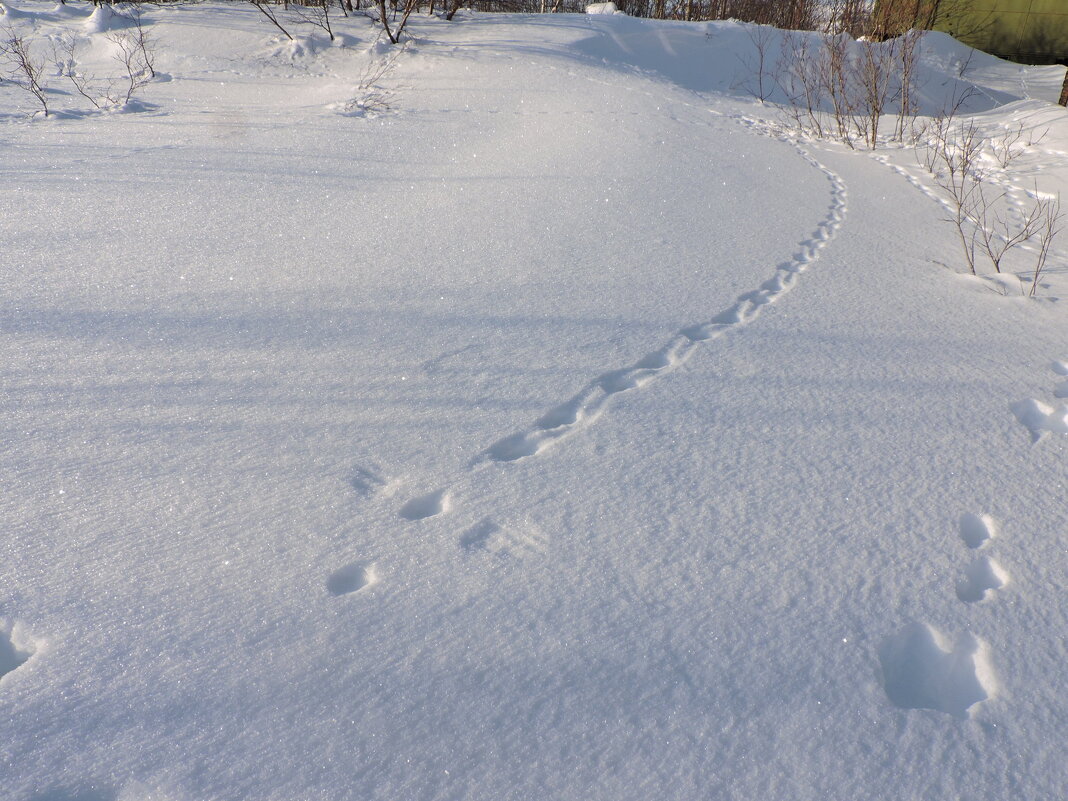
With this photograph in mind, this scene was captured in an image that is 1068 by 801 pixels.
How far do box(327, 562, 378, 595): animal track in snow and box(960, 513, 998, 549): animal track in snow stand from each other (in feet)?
4.58

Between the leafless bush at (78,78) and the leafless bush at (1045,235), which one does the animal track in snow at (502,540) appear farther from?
the leafless bush at (78,78)

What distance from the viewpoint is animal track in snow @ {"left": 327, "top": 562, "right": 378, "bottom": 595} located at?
4.30ft

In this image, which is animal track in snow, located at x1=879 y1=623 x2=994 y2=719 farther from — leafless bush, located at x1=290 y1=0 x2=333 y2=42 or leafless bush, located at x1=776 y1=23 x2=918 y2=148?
leafless bush, located at x1=290 y1=0 x2=333 y2=42

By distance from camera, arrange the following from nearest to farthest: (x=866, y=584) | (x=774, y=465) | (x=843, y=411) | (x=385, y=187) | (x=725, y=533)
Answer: (x=866, y=584), (x=725, y=533), (x=774, y=465), (x=843, y=411), (x=385, y=187)

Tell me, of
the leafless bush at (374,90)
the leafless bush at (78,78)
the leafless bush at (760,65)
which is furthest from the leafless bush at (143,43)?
the leafless bush at (760,65)

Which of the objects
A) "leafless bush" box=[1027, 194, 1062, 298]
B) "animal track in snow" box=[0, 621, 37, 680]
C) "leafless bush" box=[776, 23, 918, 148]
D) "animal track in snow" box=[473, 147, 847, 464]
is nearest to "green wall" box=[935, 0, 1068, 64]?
"leafless bush" box=[776, 23, 918, 148]

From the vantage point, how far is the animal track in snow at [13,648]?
1.14 meters

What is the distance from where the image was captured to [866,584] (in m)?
1.35

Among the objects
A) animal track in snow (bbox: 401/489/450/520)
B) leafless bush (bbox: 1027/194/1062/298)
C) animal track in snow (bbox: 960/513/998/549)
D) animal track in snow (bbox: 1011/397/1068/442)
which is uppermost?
leafless bush (bbox: 1027/194/1062/298)

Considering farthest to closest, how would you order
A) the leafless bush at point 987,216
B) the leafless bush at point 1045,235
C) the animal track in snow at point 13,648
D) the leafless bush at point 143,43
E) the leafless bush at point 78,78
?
1. the leafless bush at point 143,43
2. the leafless bush at point 78,78
3. the leafless bush at point 987,216
4. the leafless bush at point 1045,235
5. the animal track in snow at point 13,648

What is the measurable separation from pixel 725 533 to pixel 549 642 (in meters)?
0.54

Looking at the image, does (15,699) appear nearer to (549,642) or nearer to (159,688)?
(159,688)

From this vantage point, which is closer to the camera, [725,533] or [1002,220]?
[725,533]

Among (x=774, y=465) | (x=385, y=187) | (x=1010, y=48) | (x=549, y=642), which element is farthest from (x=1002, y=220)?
(x=1010, y=48)
